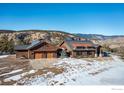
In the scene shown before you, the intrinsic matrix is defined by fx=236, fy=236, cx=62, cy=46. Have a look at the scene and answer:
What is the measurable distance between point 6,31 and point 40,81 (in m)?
1.61

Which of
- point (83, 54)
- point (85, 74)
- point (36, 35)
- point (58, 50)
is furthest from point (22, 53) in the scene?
point (85, 74)

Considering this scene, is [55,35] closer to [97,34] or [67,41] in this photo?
[67,41]

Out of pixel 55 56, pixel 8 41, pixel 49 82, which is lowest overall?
pixel 49 82

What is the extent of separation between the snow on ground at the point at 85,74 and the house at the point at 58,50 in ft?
0.69

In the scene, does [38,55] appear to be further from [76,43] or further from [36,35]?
[76,43]

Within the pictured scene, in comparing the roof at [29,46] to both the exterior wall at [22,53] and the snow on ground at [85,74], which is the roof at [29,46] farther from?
the snow on ground at [85,74]

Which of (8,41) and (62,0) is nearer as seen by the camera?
(62,0)

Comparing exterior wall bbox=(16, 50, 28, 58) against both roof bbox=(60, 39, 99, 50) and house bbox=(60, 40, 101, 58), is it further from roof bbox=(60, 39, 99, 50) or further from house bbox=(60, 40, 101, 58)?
roof bbox=(60, 39, 99, 50)

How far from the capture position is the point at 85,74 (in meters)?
6.42

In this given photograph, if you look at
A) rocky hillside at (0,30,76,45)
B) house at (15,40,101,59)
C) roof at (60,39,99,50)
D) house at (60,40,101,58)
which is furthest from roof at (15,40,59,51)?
roof at (60,39,99,50)

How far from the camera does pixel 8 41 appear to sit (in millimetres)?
6285

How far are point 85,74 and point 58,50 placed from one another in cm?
98

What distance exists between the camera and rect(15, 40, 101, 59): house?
6359 mm

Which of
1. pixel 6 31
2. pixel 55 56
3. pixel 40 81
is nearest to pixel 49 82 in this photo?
pixel 40 81
